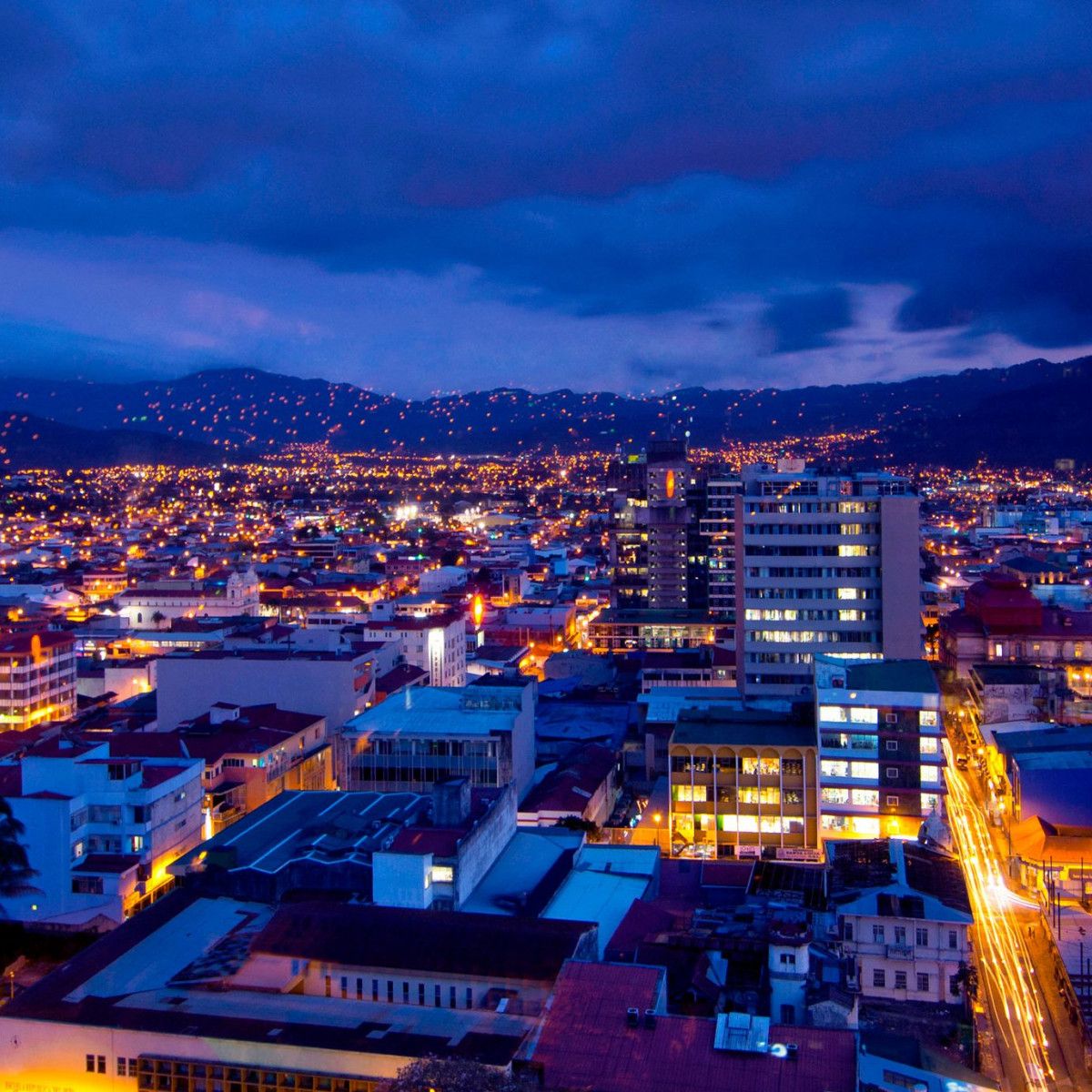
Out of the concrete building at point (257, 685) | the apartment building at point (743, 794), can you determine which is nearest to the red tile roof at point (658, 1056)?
the apartment building at point (743, 794)

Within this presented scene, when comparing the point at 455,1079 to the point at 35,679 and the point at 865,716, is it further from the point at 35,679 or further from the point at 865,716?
the point at 35,679

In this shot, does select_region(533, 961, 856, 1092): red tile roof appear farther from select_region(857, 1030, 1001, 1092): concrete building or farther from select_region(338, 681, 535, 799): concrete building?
select_region(338, 681, 535, 799): concrete building

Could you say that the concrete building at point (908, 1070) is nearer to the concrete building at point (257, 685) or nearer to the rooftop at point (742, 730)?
the rooftop at point (742, 730)

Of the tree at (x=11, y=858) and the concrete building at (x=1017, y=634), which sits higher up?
the concrete building at (x=1017, y=634)

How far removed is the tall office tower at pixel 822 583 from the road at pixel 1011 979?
5728mm

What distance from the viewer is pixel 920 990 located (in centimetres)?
1498

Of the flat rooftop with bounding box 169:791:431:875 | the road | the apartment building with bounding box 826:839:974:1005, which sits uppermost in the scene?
the flat rooftop with bounding box 169:791:431:875

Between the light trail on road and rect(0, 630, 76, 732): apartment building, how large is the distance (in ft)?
80.7

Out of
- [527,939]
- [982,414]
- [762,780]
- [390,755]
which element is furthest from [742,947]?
[982,414]

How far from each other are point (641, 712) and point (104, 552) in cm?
5880

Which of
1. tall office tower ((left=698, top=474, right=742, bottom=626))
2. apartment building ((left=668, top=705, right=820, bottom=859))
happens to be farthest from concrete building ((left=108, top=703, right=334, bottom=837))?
tall office tower ((left=698, top=474, right=742, bottom=626))

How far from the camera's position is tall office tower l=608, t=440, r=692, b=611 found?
5034 centimetres

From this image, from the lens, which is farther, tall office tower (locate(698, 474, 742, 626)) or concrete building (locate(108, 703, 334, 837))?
tall office tower (locate(698, 474, 742, 626))

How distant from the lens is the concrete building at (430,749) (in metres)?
22.6
